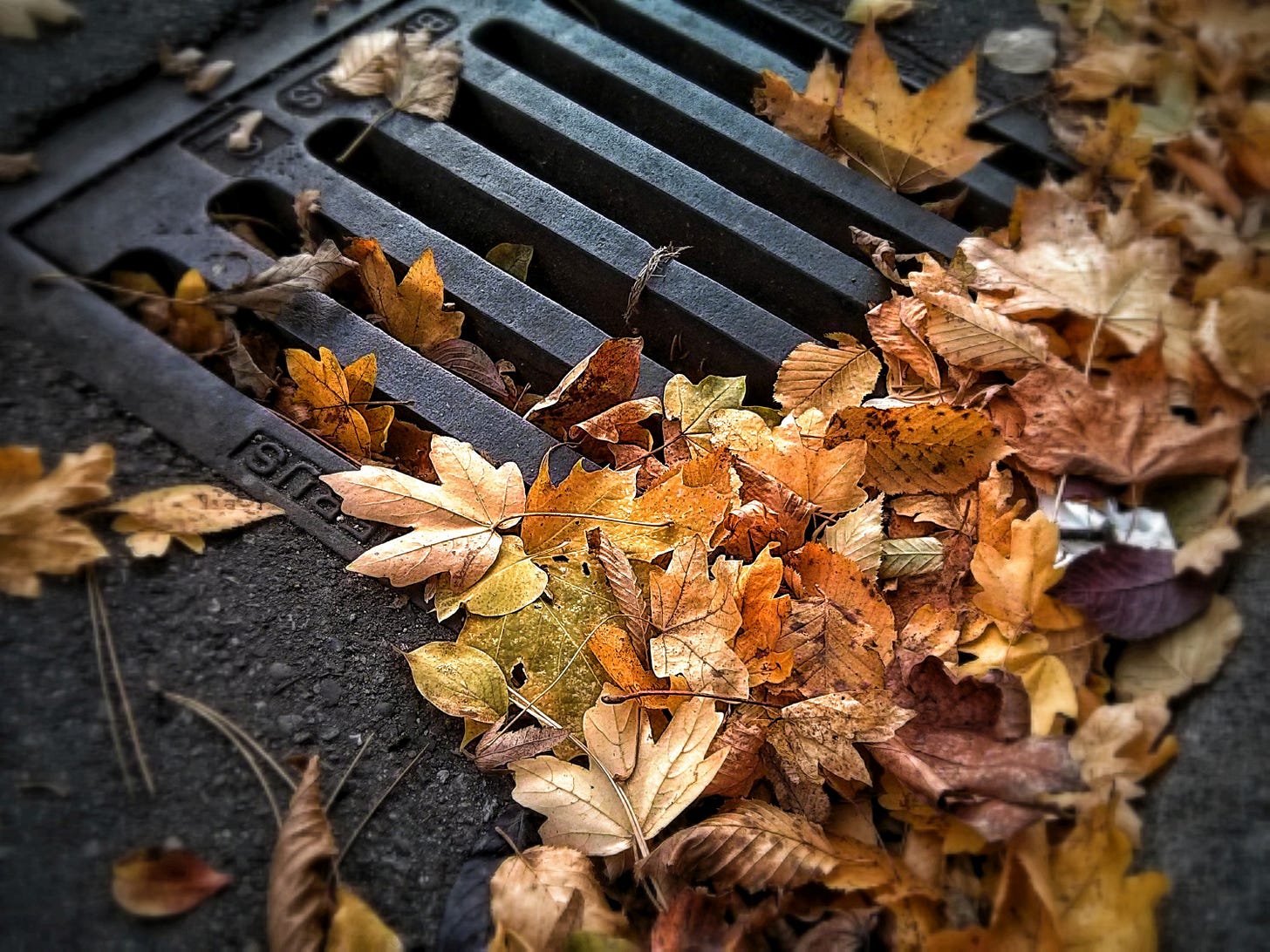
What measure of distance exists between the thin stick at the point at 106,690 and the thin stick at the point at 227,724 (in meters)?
0.06

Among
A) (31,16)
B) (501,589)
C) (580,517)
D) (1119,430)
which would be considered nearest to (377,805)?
(501,589)

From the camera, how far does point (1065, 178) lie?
1.50m

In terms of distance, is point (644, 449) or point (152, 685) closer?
point (152, 685)

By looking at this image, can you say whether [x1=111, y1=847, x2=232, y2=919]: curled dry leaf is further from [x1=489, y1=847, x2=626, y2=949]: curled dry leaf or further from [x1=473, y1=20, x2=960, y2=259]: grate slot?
[x1=473, y1=20, x2=960, y2=259]: grate slot

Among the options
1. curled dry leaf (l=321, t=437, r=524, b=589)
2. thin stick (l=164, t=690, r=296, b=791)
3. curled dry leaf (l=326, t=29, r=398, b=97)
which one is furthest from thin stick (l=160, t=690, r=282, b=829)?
curled dry leaf (l=326, t=29, r=398, b=97)

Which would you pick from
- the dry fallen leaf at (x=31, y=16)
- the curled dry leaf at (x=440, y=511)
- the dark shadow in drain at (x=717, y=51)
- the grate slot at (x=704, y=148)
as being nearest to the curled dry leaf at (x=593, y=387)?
the curled dry leaf at (x=440, y=511)

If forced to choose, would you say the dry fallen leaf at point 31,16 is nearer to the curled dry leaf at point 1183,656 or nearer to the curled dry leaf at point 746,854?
the curled dry leaf at point 746,854

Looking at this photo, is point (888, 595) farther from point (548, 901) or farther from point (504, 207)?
point (504, 207)

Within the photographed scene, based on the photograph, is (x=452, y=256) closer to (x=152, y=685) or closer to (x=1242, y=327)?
(x=152, y=685)

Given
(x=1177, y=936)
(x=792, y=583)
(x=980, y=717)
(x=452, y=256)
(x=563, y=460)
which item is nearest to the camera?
(x=1177, y=936)

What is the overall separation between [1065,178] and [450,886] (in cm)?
137

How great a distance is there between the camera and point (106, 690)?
1.04 m

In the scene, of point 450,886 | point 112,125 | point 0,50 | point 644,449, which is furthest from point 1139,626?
point 0,50

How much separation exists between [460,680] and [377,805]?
0.52ft
